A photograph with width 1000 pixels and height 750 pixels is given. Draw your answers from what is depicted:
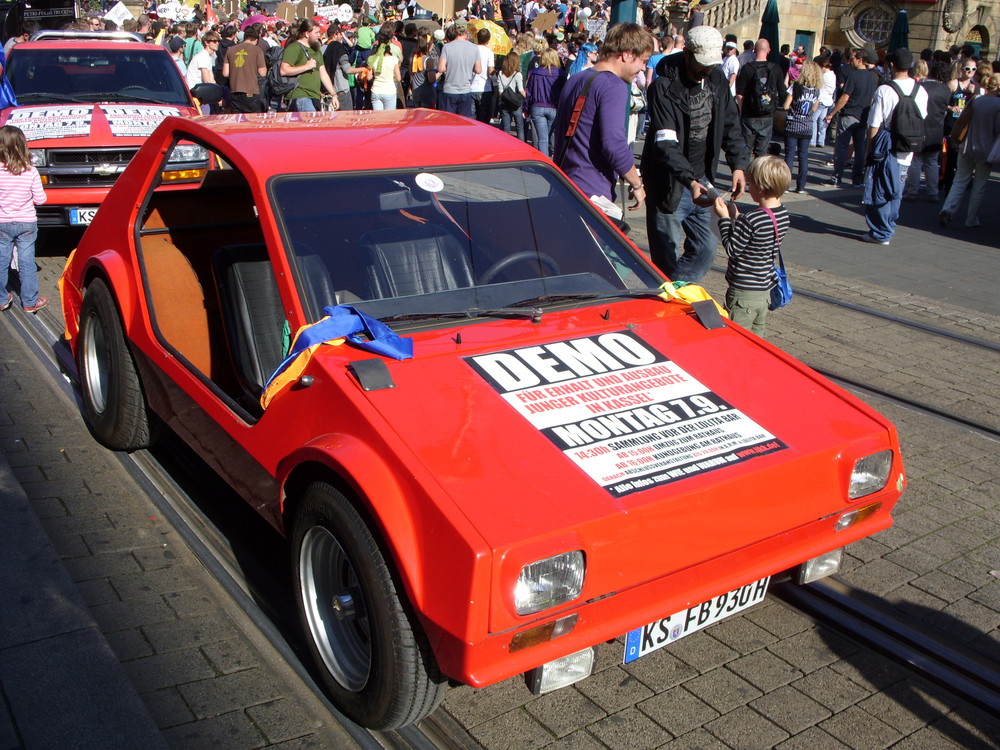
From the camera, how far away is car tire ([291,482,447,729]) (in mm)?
2705

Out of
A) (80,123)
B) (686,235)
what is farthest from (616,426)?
(80,123)

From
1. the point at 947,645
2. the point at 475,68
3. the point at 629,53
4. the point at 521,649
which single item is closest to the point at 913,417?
the point at 947,645

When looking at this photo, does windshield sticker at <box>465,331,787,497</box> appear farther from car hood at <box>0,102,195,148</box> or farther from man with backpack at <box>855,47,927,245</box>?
man with backpack at <box>855,47,927,245</box>

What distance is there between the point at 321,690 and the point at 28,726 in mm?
894

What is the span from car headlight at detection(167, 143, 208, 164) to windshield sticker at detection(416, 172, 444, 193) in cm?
131

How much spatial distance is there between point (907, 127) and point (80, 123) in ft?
28.2

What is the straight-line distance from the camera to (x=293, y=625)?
3562mm

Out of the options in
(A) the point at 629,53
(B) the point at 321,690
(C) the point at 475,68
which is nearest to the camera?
(B) the point at 321,690

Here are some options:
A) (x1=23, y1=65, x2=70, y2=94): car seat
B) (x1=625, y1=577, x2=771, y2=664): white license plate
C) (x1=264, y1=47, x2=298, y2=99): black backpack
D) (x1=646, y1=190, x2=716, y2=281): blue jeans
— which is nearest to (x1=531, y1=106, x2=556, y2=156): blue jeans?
(x1=264, y1=47, x2=298, y2=99): black backpack

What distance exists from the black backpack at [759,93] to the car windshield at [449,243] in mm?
8776

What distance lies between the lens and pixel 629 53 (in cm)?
617

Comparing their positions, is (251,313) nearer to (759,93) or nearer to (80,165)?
(80,165)

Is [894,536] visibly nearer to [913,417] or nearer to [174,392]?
[913,417]

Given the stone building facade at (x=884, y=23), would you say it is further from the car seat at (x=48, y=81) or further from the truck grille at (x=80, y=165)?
the truck grille at (x=80, y=165)
